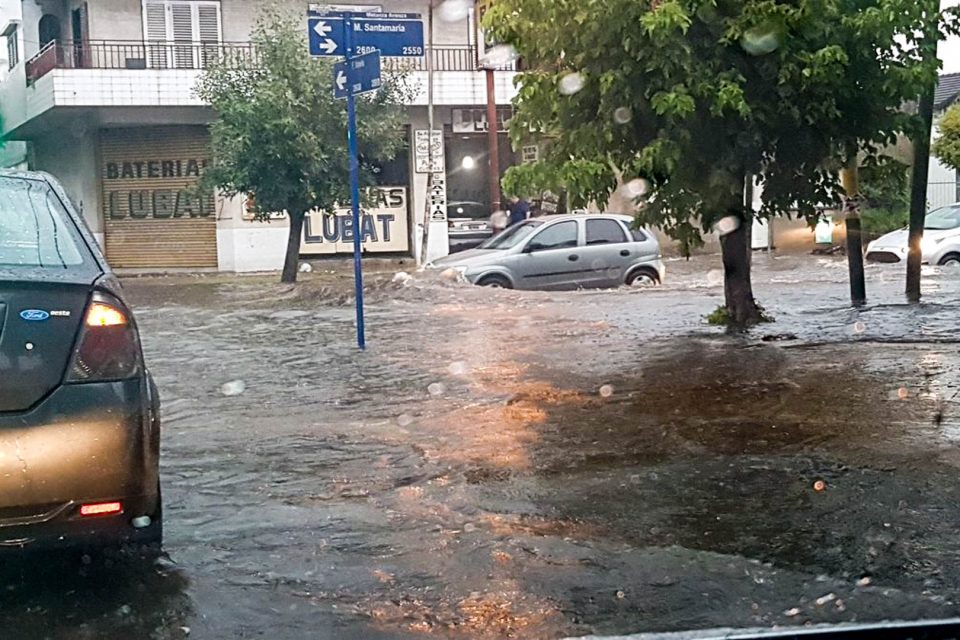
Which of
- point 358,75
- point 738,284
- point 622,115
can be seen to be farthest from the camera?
point 738,284

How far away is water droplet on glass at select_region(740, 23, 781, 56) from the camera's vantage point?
9523 millimetres

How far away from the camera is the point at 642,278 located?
1869 cm

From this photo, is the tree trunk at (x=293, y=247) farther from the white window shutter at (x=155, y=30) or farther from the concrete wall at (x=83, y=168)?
the concrete wall at (x=83, y=168)

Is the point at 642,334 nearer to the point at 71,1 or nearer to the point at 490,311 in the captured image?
the point at 490,311

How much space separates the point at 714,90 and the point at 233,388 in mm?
4556

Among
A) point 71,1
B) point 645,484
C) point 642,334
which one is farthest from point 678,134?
point 71,1

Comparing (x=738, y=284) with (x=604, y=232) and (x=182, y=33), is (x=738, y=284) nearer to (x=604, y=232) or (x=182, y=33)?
(x=604, y=232)

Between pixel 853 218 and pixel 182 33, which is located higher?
pixel 182 33

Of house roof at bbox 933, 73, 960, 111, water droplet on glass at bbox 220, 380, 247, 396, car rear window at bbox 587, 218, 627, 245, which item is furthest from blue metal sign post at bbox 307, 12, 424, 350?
house roof at bbox 933, 73, 960, 111

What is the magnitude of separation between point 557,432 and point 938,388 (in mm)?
2906

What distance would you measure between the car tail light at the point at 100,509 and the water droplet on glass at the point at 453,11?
2647cm

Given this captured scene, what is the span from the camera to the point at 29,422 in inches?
157

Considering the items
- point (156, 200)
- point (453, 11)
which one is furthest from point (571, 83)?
point (156, 200)

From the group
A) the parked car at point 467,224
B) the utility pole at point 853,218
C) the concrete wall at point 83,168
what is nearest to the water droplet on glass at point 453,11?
the parked car at point 467,224
